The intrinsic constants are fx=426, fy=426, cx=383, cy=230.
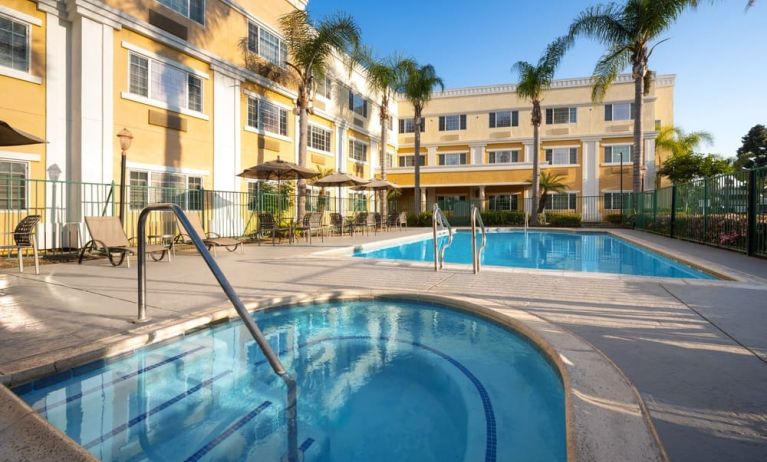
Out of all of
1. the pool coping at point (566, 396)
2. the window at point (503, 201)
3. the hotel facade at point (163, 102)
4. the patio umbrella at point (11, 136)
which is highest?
the hotel facade at point (163, 102)

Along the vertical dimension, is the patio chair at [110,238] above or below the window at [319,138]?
below

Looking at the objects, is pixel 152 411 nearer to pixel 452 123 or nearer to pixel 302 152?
pixel 302 152

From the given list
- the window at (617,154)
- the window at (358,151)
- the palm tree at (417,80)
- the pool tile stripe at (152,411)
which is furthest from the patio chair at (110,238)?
the window at (617,154)

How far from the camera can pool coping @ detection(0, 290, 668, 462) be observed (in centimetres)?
199

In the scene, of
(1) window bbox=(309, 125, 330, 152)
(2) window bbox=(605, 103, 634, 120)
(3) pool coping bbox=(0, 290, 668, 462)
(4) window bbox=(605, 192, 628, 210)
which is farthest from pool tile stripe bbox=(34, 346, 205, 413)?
(2) window bbox=(605, 103, 634, 120)

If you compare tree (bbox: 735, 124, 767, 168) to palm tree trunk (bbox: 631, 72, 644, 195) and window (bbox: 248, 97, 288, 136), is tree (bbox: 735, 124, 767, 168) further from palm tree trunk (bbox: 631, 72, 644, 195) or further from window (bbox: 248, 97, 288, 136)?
window (bbox: 248, 97, 288, 136)

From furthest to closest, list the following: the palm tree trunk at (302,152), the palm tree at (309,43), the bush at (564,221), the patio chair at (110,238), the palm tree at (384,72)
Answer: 1. the bush at (564,221)
2. the palm tree at (384,72)
3. the palm tree trunk at (302,152)
4. the palm tree at (309,43)
5. the patio chair at (110,238)

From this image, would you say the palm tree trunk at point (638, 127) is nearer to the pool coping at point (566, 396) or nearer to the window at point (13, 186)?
the pool coping at point (566, 396)

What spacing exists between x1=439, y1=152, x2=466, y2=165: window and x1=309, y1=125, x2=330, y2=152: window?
13.6 metres

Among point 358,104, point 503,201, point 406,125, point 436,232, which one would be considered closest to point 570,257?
point 436,232

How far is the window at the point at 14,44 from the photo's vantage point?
10289 mm

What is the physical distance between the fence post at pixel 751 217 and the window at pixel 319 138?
58.4 ft

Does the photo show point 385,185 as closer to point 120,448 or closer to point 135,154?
point 135,154

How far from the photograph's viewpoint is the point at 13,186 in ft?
34.1
